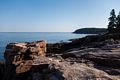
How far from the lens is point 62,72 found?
56.8ft

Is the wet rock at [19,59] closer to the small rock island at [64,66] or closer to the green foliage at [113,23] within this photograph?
the small rock island at [64,66]

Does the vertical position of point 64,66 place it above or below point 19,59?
above

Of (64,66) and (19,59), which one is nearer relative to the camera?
(64,66)

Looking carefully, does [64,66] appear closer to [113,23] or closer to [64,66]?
[64,66]

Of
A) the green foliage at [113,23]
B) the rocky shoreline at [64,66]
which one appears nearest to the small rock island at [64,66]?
the rocky shoreline at [64,66]

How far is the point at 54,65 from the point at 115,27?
62849 millimetres

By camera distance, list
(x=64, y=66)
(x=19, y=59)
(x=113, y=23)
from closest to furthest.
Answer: (x=64, y=66)
(x=19, y=59)
(x=113, y=23)

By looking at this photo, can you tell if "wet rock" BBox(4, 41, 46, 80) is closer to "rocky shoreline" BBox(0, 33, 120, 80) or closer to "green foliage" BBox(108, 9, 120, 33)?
"rocky shoreline" BBox(0, 33, 120, 80)

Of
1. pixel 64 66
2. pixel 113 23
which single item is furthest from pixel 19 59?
pixel 113 23

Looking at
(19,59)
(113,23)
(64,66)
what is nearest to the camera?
(64,66)

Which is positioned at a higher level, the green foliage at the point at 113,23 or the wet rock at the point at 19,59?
the green foliage at the point at 113,23

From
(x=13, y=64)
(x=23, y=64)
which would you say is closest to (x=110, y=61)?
(x=23, y=64)

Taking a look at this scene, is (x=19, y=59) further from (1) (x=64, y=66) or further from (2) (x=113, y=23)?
(2) (x=113, y=23)

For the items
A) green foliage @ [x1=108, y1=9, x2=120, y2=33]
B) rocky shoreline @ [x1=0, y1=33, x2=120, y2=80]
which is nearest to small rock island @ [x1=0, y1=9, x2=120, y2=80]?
rocky shoreline @ [x1=0, y1=33, x2=120, y2=80]
